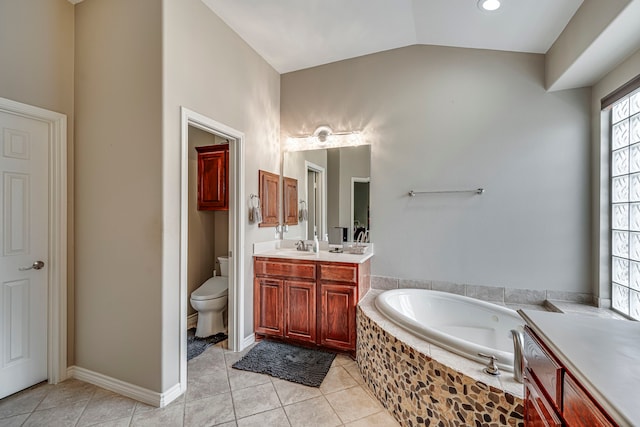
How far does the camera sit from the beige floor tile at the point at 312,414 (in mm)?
1838

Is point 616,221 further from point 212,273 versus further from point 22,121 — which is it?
point 22,121

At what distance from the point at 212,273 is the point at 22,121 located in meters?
2.31

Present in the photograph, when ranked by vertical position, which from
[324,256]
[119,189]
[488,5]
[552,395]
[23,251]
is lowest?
[552,395]

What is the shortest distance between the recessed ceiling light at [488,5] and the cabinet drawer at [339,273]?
2.25 m

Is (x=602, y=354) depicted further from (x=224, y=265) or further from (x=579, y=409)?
(x=224, y=265)

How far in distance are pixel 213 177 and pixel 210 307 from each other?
1.46m

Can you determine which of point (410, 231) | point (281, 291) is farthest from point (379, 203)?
point (281, 291)

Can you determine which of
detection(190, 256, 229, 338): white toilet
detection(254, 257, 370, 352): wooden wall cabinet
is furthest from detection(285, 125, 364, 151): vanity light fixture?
detection(190, 256, 229, 338): white toilet

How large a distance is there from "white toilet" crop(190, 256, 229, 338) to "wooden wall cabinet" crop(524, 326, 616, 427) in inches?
106

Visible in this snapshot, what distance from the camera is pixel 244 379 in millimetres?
2303

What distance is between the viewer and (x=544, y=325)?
104 centimetres

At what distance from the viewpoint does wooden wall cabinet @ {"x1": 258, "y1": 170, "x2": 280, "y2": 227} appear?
10.2 feet

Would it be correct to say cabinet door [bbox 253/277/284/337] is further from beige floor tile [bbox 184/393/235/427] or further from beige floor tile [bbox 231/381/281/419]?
beige floor tile [bbox 184/393/235/427]

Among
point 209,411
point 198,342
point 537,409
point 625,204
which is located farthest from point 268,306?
point 625,204
